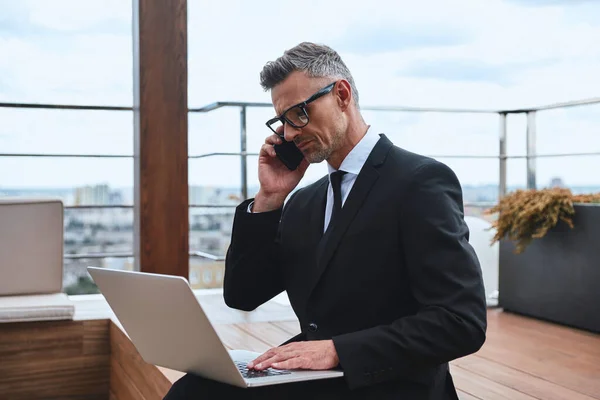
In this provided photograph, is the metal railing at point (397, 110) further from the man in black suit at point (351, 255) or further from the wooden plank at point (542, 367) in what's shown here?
the man in black suit at point (351, 255)

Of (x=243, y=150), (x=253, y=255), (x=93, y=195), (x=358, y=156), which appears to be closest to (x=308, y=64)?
(x=358, y=156)

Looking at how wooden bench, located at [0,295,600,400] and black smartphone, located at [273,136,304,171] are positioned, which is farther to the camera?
wooden bench, located at [0,295,600,400]

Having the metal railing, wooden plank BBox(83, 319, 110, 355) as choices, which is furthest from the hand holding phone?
the metal railing

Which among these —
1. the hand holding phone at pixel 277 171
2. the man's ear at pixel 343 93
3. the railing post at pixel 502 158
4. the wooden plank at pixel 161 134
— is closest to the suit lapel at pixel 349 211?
the man's ear at pixel 343 93

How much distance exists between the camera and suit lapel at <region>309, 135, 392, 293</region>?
1.56 m

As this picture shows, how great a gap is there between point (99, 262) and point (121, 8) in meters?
2.59

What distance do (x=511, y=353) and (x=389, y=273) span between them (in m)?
1.59

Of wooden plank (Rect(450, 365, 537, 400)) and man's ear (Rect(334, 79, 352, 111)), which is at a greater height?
man's ear (Rect(334, 79, 352, 111))

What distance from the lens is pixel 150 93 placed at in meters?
3.71

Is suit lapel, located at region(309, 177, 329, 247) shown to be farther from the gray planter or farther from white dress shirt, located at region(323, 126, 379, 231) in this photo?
the gray planter

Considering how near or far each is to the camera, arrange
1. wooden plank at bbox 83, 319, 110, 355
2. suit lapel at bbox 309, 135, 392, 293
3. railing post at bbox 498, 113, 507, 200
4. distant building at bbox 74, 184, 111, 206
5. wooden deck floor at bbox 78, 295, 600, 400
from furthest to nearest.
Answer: railing post at bbox 498, 113, 507, 200 < distant building at bbox 74, 184, 111, 206 < wooden plank at bbox 83, 319, 110, 355 < wooden deck floor at bbox 78, 295, 600, 400 < suit lapel at bbox 309, 135, 392, 293

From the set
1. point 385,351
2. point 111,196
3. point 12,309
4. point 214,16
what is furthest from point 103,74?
point 385,351

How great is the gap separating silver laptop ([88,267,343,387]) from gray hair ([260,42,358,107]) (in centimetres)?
51

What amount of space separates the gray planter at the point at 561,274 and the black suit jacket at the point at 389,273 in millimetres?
1987
